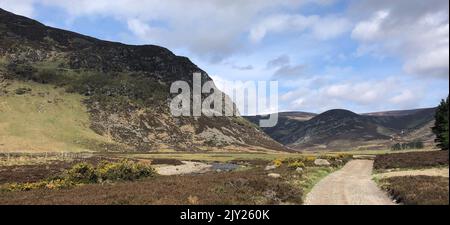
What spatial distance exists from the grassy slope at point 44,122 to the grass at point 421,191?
4887 inches

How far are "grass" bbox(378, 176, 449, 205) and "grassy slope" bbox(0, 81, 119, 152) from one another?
12413 cm

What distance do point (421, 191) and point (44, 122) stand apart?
504ft

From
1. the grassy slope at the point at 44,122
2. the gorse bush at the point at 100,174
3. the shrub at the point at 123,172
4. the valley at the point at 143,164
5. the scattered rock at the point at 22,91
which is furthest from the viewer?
the scattered rock at the point at 22,91

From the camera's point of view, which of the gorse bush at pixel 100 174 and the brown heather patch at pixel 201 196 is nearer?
the brown heather patch at pixel 201 196

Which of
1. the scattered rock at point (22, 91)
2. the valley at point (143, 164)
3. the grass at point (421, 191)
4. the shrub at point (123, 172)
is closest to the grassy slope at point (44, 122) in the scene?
the valley at point (143, 164)

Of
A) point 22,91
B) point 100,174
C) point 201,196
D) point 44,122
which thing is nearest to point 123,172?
point 100,174

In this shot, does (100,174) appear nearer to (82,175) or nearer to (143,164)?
(82,175)

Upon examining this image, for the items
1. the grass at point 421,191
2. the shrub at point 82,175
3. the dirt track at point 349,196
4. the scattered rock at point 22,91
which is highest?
the scattered rock at point 22,91

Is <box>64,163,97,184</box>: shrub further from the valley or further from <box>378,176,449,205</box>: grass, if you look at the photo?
<box>378,176,449,205</box>: grass

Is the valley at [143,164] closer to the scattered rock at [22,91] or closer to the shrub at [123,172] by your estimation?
the shrub at [123,172]

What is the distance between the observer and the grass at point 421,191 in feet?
72.9

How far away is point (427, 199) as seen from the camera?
74.3 feet

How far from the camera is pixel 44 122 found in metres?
159
